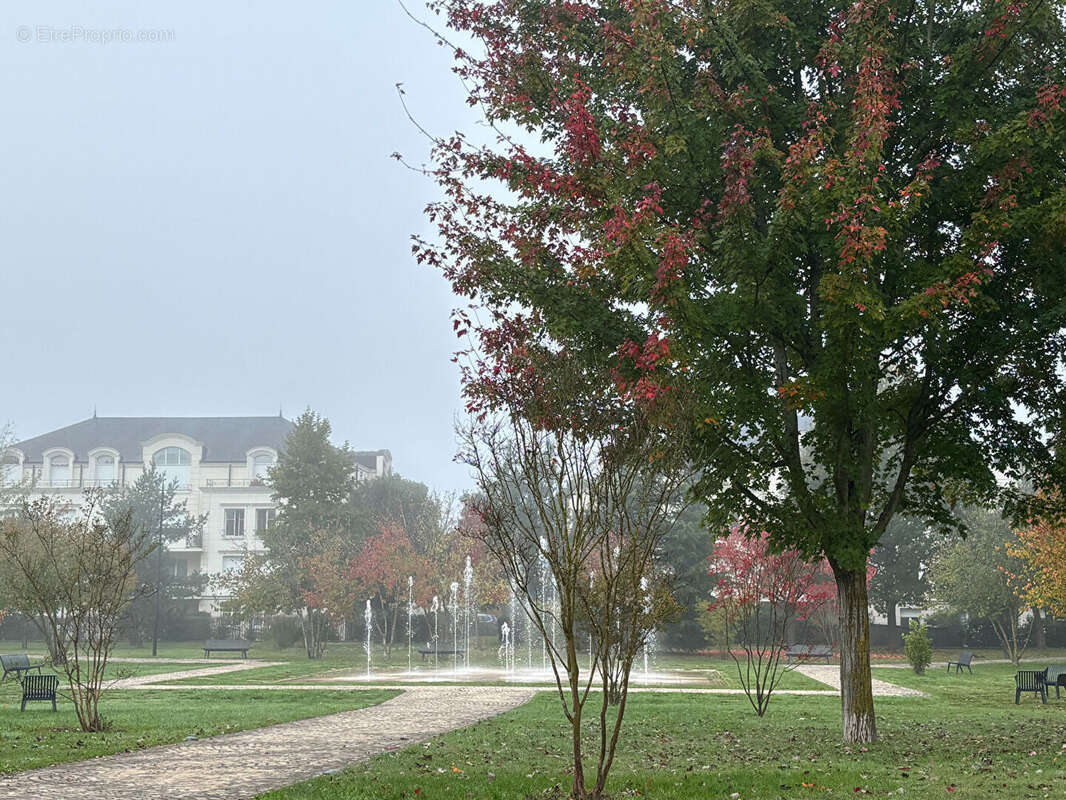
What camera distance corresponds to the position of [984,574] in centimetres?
3481

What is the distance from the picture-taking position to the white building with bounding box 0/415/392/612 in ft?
203

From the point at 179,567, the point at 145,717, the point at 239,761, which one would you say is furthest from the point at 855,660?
the point at 179,567

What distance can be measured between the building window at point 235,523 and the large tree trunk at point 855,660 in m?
55.3

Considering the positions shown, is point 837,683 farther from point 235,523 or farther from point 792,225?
point 235,523

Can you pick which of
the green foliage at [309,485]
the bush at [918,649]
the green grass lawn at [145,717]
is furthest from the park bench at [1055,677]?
the green foliage at [309,485]

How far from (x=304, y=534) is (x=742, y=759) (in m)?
37.2

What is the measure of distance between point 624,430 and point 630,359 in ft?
9.57

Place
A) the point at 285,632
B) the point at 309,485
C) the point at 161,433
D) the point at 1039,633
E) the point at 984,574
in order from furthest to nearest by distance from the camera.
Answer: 1. the point at 161,433
2. the point at 309,485
3. the point at 285,632
4. the point at 1039,633
5. the point at 984,574

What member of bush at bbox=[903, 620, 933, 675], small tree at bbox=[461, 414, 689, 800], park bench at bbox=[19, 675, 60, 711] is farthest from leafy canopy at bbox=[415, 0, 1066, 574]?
bush at bbox=[903, 620, 933, 675]

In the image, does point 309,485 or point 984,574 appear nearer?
point 984,574

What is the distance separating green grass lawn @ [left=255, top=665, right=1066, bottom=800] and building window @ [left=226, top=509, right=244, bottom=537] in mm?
49159

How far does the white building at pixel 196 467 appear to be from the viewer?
61750 mm

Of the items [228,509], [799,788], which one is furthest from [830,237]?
[228,509]

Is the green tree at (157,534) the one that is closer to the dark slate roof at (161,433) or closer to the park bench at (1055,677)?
the dark slate roof at (161,433)
